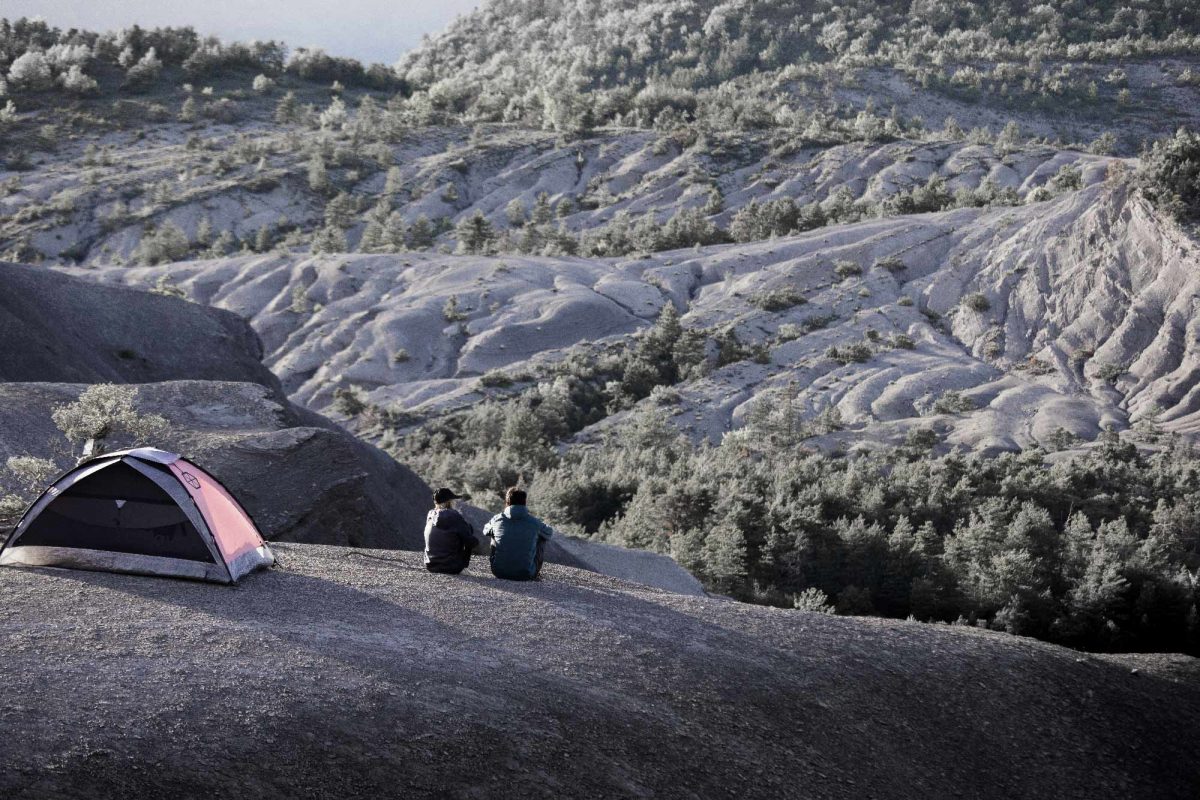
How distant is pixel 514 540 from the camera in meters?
14.2

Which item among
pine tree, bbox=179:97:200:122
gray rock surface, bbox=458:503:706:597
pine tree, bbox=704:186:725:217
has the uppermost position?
pine tree, bbox=179:97:200:122

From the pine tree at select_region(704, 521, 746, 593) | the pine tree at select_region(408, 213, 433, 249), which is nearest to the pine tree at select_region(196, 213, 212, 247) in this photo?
the pine tree at select_region(408, 213, 433, 249)

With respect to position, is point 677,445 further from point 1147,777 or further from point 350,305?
point 1147,777

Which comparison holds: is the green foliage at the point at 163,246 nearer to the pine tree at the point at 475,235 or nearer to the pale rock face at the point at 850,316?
the pale rock face at the point at 850,316

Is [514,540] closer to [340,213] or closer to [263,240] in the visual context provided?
[263,240]

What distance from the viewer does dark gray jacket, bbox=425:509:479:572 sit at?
14.3 m

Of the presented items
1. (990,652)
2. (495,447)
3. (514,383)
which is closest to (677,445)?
(495,447)

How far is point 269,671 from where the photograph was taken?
919 cm

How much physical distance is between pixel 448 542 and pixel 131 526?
3935 millimetres

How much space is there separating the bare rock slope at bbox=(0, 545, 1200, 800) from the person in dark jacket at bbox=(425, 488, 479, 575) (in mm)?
289

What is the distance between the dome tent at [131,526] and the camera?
12094 mm

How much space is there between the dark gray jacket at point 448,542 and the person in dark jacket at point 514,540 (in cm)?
37

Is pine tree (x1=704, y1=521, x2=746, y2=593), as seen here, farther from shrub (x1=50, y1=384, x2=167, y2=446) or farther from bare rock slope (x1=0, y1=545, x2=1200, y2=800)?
shrub (x1=50, y1=384, x2=167, y2=446)

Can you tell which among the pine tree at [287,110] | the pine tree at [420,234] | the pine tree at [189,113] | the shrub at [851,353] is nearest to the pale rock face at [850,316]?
the shrub at [851,353]
